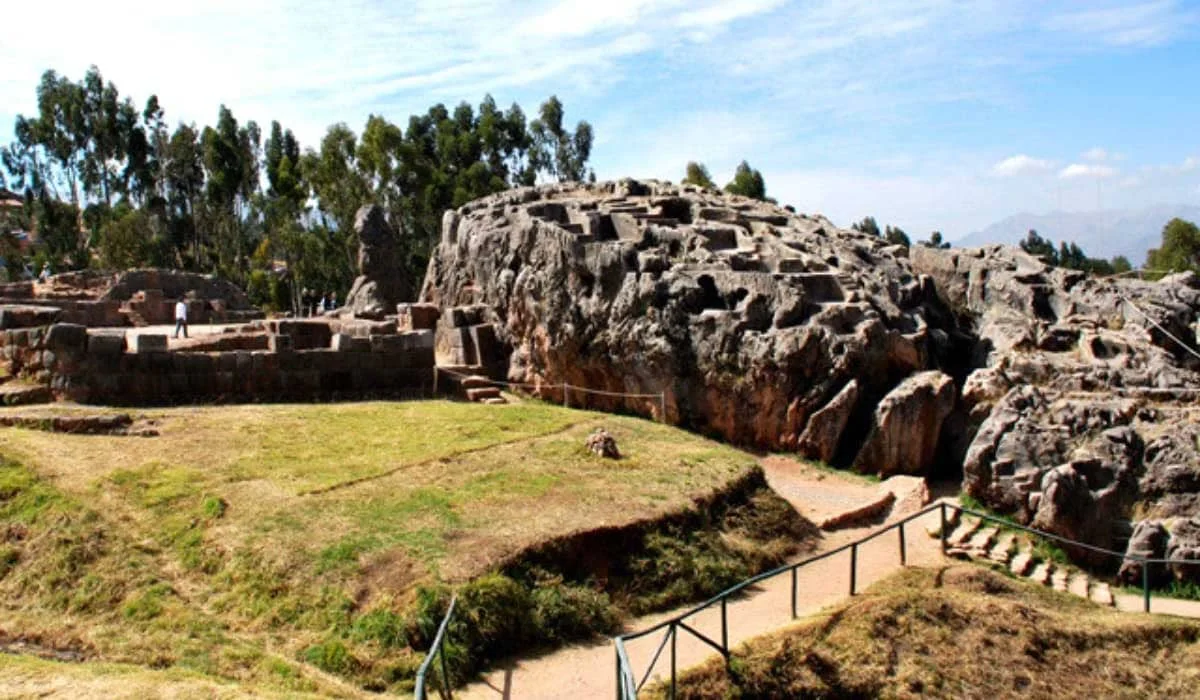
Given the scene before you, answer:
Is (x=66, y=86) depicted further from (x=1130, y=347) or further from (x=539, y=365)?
(x=1130, y=347)

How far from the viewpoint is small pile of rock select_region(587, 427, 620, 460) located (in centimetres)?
1850

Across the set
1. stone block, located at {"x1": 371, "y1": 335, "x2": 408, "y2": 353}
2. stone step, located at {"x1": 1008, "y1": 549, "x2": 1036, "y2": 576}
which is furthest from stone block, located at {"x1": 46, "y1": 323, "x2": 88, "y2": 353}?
stone step, located at {"x1": 1008, "y1": 549, "x2": 1036, "y2": 576}

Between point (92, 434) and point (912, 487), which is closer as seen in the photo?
point (92, 434)

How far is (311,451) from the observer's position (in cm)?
1736

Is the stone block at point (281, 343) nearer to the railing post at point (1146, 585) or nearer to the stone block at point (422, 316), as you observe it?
the stone block at point (422, 316)

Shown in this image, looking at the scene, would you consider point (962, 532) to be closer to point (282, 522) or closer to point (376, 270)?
point (282, 522)

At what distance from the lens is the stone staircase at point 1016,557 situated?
16302mm

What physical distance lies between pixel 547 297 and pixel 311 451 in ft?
35.5

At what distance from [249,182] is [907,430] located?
2251 inches

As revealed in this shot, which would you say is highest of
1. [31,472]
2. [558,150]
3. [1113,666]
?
[558,150]

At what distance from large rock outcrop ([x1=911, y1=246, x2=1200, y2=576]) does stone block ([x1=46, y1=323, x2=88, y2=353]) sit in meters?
16.7

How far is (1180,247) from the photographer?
4750 cm

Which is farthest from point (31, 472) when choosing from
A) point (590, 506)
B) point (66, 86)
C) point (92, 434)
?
point (66, 86)

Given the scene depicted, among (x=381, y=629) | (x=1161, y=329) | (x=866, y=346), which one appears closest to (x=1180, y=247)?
(x=1161, y=329)
